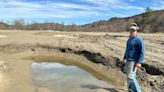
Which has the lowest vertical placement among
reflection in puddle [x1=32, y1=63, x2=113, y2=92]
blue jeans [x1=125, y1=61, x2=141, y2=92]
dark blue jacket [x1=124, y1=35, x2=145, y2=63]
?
reflection in puddle [x1=32, y1=63, x2=113, y2=92]

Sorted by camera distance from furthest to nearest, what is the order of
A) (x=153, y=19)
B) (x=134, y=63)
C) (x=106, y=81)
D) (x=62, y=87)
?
1. (x=153, y=19)
2. (x=106, y=81)
3. (x=62, y=87)
4. (x=134, y=63)

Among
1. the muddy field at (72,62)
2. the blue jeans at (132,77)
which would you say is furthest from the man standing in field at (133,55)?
the muddy field at (72,62)

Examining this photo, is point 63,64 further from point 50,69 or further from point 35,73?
point 35,73

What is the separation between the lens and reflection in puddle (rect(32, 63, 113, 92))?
1150cm

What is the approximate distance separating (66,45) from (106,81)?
9.56 meters

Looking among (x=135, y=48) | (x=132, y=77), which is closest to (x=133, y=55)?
(x=135, y=48)

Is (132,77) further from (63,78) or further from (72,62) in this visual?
(72,62)

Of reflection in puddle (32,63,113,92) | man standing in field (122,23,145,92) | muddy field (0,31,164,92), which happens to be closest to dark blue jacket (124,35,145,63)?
man standing in field (122,23,145,92)

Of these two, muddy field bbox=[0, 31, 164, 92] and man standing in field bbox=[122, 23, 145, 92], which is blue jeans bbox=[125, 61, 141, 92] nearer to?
man standing in field bbox=[122, 23, 145, 92]

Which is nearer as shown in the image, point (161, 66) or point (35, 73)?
point (161, 66)

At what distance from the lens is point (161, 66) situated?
13.0m

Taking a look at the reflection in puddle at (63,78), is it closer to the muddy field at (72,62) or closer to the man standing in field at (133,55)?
the muddy field at (72,62)

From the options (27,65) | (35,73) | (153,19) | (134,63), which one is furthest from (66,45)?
(153,19)

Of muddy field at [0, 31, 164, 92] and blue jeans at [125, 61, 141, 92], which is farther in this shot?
muddy field at [0, 31, 164, 92]
